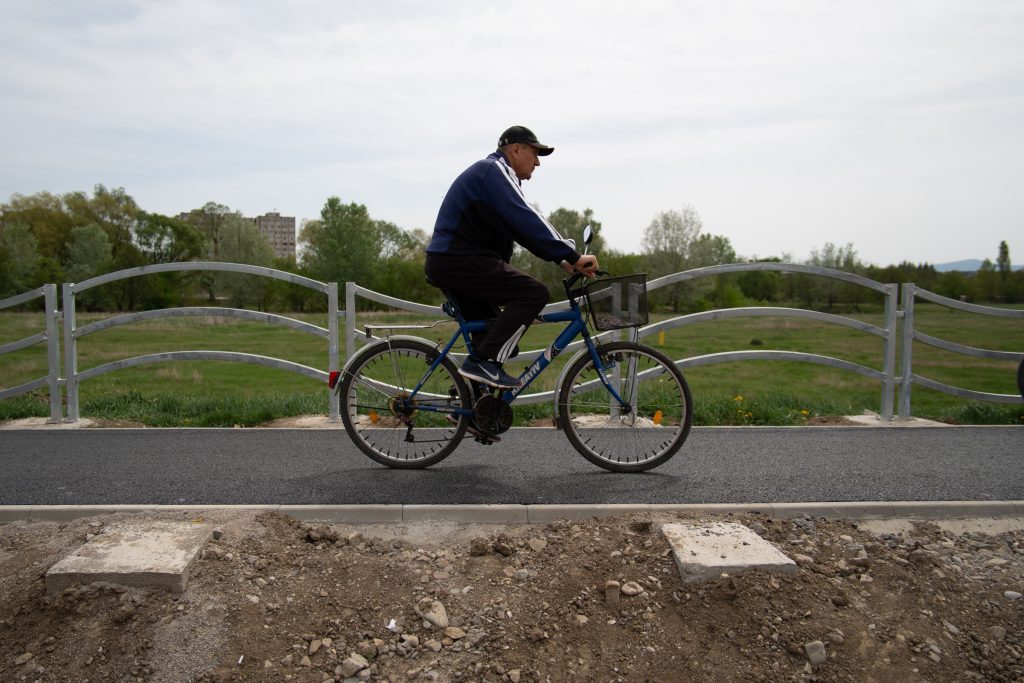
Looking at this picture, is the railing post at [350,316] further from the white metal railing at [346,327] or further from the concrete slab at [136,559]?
the concrete slab at [136,559]

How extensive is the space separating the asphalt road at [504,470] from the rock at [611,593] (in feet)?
3.15

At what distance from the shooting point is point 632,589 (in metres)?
3.22

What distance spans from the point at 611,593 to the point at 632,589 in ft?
0.29

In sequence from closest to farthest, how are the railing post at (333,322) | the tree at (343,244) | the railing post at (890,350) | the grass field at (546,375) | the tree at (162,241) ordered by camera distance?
the railing post at (333,322)
the railing post at (890,350)
the grass field at (546,375)
the tree at (343,244)
the tree at (162,241)

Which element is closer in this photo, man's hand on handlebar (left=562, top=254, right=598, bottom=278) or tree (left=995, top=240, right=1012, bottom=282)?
man's hand on handlebar (left=562, top=254, right=598, bottom=278)

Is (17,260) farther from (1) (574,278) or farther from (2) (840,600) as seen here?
(2) (840,600)

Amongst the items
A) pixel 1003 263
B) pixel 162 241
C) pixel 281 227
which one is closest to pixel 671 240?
pixel 1003 263

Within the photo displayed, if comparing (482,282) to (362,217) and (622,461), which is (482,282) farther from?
(362,217)

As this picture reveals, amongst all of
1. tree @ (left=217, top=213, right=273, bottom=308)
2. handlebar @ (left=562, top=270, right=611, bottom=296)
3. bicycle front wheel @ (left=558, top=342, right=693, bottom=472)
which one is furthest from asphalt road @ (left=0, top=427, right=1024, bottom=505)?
tree @ (left=217, top=213, right=273, bottom=308)

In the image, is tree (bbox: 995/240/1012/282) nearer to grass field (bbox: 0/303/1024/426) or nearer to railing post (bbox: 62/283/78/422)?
grass field (bbox: 0/303/1024/426)

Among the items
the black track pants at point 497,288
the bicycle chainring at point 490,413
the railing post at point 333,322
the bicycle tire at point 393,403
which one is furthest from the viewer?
the railing post at point 333,322

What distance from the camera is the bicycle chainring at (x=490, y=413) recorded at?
15.9 feet

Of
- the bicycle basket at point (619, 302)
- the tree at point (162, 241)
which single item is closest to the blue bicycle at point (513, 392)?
the bicycle basket at point (619, 302)

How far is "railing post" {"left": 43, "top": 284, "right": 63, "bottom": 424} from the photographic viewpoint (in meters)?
6.73
